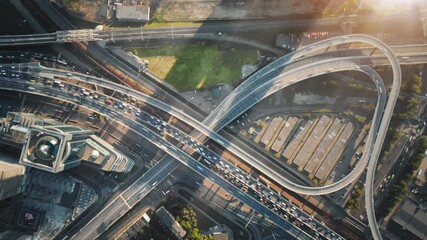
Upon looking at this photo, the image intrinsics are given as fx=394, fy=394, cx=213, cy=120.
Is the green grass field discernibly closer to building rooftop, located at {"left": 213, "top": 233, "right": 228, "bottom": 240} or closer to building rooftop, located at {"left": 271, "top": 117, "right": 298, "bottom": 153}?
building rooftop, located at {"left": 271, "top": 117, "right": 298, "bottom": 153}

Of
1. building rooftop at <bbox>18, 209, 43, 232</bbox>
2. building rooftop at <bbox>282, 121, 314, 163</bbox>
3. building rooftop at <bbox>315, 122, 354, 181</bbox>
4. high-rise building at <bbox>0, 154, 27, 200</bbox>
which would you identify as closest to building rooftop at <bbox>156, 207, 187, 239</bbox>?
building rooftop at <bbox>18, 209, 43, 232</bbox>

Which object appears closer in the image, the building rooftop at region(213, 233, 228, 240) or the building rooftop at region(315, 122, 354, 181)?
the building rooftop at region(213, 233, 228, 240)

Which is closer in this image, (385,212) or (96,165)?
(96,165)

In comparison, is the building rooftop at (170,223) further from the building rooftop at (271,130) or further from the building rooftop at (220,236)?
the building rooftop at (271,130)

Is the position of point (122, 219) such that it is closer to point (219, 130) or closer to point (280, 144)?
point (219, 130)

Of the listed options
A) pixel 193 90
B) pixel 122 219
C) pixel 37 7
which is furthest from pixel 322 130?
pixel 37 7

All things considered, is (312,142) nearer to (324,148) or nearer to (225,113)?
(324,148)
